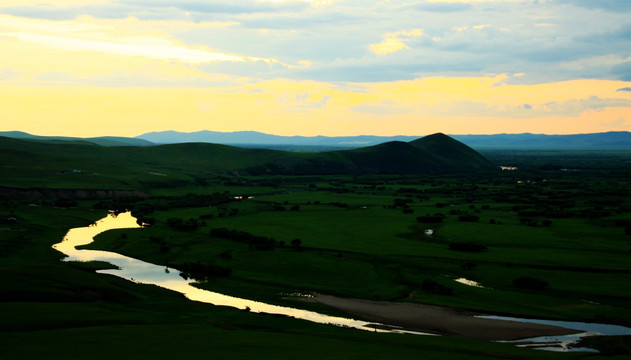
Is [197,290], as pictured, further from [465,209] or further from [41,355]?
[465,209]

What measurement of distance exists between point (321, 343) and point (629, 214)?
10585cm

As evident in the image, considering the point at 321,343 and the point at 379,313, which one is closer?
the point at 321,343

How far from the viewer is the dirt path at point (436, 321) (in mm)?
53312

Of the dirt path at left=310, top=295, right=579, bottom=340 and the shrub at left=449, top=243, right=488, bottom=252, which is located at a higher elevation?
the shrub at left=449, top=243, right=488, bottom=252

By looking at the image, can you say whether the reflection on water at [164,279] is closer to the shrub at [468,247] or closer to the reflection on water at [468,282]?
the reflection on water at [468,282]

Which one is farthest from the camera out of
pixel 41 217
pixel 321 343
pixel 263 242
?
pixel 41 217

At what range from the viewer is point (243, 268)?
7812 centimetres

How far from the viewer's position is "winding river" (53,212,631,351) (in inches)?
2092

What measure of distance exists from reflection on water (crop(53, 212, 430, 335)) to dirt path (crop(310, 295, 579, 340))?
8.42ft

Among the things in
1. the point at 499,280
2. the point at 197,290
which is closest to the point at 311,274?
the point at 197,290

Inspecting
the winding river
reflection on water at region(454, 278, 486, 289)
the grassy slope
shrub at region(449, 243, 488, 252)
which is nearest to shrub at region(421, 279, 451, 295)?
reflection on water at region(454, 278, 486, 289)

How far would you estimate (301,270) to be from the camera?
77000 millimetres

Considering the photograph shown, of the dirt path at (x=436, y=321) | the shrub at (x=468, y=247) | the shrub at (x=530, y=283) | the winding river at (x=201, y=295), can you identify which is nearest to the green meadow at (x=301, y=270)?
the shrub at (x=530, y=283)

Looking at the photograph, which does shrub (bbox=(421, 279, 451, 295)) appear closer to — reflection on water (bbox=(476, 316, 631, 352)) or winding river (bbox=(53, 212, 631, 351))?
reflection on water (bbox=(476, 316, 631, 352))
